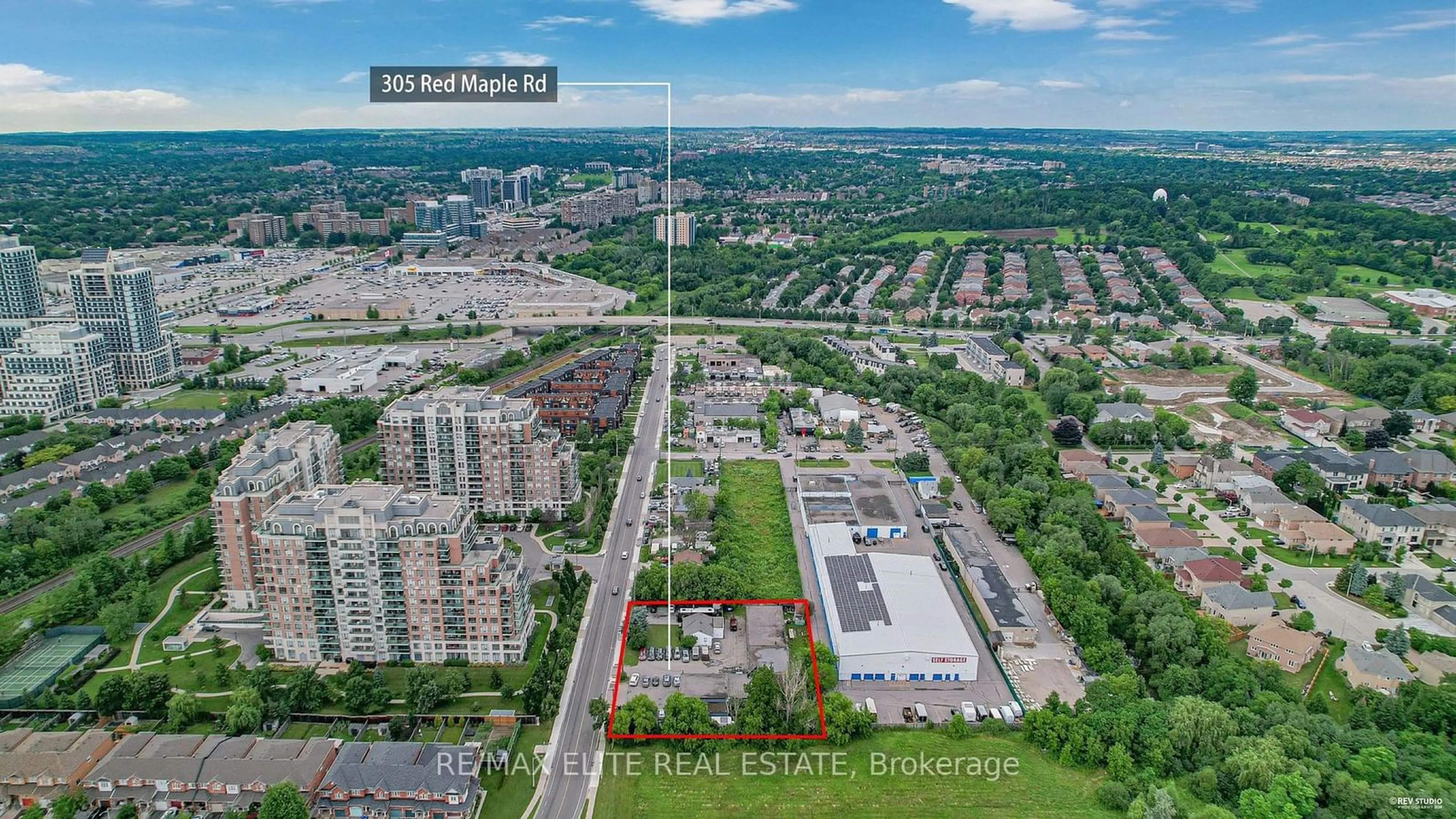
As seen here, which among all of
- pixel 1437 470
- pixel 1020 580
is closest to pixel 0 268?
pixel 1020 580

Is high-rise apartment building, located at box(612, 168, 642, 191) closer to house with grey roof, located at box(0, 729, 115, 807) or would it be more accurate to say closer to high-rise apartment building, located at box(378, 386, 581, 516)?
high-rise apartment building, located at box(378, 386, 581, 516)

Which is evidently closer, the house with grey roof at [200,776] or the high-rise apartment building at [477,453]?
the house with grey roof at [200,776]

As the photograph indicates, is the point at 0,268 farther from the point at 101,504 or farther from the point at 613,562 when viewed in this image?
the point at 613,562

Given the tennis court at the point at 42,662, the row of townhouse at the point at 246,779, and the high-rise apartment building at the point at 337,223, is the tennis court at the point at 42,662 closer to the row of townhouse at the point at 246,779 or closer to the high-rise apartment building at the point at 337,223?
the row of townhouse at the point at 246,779

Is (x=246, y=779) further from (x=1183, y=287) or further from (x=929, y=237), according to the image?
(x=929, y=237)

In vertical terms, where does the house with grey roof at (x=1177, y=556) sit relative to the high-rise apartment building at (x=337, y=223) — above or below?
below

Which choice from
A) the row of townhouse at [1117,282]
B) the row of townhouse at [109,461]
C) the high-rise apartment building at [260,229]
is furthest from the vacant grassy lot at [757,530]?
the high-rise apartment building at [260,229]
